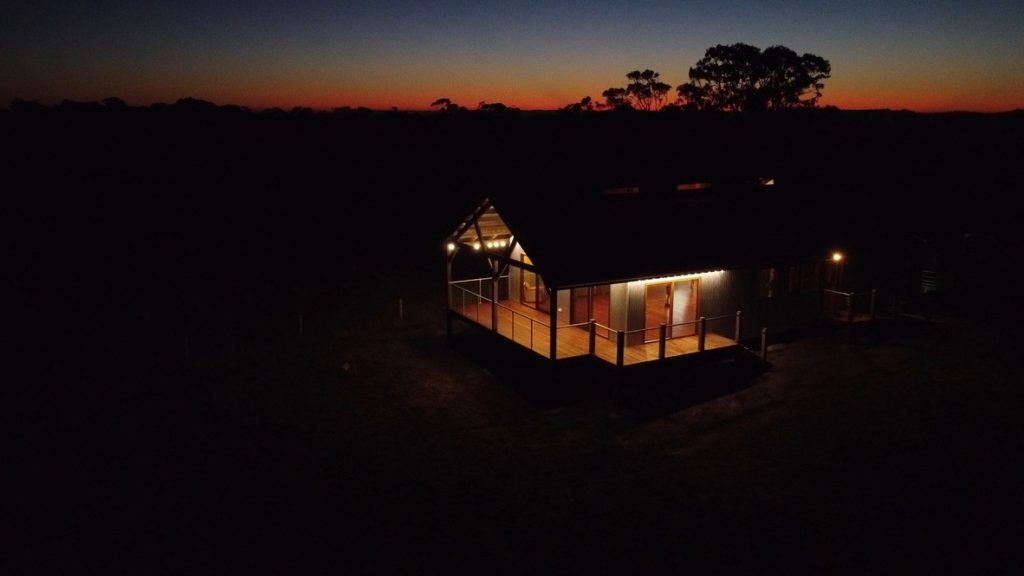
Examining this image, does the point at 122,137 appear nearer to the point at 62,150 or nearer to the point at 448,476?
the point at 62,150

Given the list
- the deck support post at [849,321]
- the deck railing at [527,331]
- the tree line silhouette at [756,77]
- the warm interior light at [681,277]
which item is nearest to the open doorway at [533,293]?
the deck railing at [527,331]

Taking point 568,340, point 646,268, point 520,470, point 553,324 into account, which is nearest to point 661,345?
point 646,268

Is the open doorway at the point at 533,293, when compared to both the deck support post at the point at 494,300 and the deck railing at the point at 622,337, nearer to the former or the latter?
the deck railing at the point at 622,337

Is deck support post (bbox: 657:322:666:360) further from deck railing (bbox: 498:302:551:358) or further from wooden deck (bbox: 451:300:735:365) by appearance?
deck railing (bbox: 498:302:551:358)

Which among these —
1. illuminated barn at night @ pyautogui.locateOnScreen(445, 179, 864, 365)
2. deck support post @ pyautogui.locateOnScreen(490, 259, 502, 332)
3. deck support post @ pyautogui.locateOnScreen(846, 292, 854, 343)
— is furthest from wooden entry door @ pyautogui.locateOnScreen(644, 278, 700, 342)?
deck support post @ pyautogui.locateOnScreen(846, 292, 854, 343)

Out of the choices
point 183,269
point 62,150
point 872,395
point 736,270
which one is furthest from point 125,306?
point 62,150

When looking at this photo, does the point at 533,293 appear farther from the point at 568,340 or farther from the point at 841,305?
the point at 841,305
